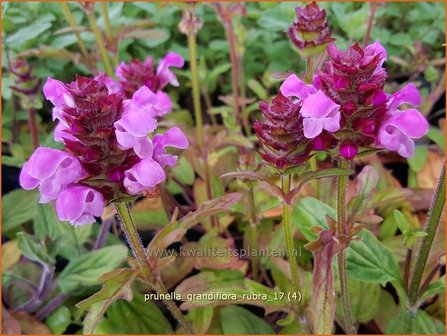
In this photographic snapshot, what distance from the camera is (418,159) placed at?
1.40 meters

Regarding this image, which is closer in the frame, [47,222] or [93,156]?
[93,156]

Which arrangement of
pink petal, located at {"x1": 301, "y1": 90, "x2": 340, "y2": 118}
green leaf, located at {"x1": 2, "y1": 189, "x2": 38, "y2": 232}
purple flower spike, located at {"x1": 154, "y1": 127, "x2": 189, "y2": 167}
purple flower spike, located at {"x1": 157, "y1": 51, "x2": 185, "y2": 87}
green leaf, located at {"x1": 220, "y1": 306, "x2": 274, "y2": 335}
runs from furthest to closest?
1. green leaf, located at {"x1": 2, "y1": 189, "x2": 38, "y2": 232}
2. purple flower spike, located at {"x1": 157, "y1": 51, "x2": 185, "y2": 87}
3. green leaf, located at {"x1": 220, "y1": 306, "x2": 274, "y2": 335}
4. purple flower spike, located at {"x1": 154, "y1": 127, "x2": 189, "y2": 167}
5. pink petal, located at {"x1": 301, "y1": 90, "x2": 340, "y2": 118}

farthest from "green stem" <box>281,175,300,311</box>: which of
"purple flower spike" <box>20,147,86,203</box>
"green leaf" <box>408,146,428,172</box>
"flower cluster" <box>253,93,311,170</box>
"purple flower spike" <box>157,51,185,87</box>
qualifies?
"green leaf" <box>408,146,428,172</box>

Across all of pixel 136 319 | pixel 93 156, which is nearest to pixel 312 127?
pixel 93 156

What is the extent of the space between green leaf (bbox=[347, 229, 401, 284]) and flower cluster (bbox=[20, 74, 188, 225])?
1.42 feet

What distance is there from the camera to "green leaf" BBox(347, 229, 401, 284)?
37.0 inches

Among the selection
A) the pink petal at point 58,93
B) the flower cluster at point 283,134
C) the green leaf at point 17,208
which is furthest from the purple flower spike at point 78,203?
the green leaf at point 17,208

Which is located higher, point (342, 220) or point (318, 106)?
point (318, 106)

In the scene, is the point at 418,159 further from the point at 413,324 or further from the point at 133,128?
the point at 133,128

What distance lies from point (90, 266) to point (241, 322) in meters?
0.32

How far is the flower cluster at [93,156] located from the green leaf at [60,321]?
1.52 feet

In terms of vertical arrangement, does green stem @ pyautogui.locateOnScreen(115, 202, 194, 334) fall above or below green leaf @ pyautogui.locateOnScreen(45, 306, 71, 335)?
above

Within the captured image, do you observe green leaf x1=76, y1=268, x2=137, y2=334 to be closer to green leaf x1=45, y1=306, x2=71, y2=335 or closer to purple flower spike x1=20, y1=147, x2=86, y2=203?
purple flower spike x1=20, y1=147, x2=86, y2=203

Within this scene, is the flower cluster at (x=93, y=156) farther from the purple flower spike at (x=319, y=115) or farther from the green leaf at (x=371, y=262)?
the green leaf at (x=371, y=262)
